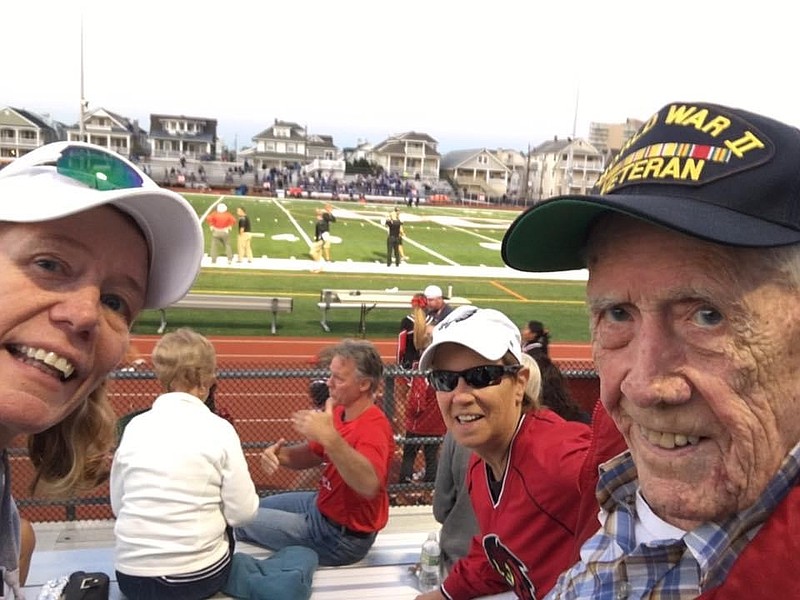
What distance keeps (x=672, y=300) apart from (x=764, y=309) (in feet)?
0.46

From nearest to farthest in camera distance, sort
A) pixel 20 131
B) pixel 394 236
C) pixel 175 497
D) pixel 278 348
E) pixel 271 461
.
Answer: pixel 175 497, pixel 271 461, pixel 278 348, pixel 394 236, pixel 20 131

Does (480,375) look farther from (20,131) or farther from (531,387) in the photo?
(20,131)

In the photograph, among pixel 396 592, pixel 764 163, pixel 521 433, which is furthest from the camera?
pixel 396 592

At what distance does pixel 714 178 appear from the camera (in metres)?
1.01

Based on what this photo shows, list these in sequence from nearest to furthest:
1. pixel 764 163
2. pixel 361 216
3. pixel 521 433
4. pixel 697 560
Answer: pixel 764 163 < pixel 697 560 < pixel 521 433 < pixel 361 216

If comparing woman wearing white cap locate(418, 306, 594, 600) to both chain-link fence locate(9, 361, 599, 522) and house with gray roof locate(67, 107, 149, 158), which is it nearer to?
Result: chain-link fence locate(9, 361, 599, 522)

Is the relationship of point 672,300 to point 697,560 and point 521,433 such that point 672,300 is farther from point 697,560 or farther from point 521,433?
point 521,433

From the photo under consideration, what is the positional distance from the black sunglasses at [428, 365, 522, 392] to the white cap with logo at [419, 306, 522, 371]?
2.3 inches

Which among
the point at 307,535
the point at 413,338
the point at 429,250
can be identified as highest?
the point at 413,338

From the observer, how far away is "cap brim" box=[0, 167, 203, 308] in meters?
1.27

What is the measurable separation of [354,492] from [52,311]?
2354 millimetres

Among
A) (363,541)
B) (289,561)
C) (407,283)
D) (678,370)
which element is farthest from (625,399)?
(407,283)

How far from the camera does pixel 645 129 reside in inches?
44.8

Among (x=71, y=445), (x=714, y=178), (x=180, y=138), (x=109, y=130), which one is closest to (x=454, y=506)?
(x=71, y=445)
